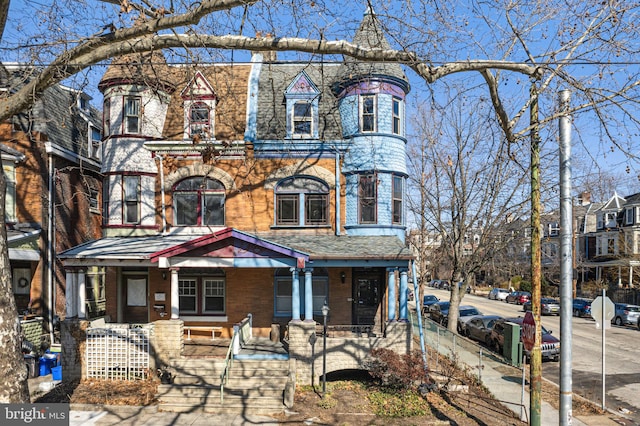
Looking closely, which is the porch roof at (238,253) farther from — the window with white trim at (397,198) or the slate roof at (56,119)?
the slate roof at (56,119)

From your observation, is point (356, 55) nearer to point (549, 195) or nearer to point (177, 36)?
point (177, 36)

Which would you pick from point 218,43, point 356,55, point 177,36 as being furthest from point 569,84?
point 177,36

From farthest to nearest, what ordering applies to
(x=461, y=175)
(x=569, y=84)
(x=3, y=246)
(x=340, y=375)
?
(x=461, y=175), (x=340, y=375), (x=569, y=84), (x=3, y=246)

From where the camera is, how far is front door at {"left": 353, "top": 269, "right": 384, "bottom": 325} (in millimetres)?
17078

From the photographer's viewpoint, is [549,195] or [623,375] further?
[549,195]

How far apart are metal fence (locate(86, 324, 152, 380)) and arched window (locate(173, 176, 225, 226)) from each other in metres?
5.04

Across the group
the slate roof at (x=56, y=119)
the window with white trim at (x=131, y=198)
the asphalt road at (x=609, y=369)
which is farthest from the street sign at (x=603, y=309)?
the slate roof at (x=56, y=119)

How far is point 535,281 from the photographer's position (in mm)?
8375

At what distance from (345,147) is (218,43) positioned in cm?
1023

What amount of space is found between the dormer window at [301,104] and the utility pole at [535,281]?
985cm

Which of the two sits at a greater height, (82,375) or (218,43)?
(218,43)

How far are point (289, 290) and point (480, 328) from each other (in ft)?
37.4

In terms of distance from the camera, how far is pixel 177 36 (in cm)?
681

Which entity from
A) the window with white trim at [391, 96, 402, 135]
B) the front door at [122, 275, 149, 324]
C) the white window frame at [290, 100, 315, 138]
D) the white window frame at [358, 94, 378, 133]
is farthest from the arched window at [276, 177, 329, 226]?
the front door at [122, 275, 149, 324]
